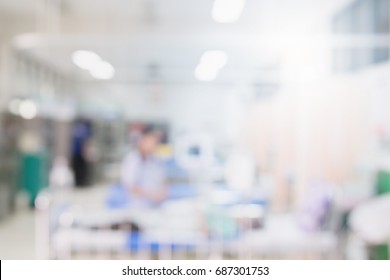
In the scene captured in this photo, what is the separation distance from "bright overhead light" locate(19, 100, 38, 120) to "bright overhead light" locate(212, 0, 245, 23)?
10.1 feet

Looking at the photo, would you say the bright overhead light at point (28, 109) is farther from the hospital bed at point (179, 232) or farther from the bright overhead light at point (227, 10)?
the bright overhead light at point (227, 10)

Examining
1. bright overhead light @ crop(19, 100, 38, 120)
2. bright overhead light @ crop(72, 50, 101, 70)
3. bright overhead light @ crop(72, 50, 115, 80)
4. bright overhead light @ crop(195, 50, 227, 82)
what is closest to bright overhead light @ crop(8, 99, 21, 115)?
bright overhead light @ crop(19, 100, 38, 120)

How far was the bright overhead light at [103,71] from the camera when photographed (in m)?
3.91

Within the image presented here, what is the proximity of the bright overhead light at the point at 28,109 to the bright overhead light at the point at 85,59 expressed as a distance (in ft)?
4.82

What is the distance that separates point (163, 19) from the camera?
3.79m

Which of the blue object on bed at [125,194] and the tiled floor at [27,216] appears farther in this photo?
the tiled floor at [27,216]

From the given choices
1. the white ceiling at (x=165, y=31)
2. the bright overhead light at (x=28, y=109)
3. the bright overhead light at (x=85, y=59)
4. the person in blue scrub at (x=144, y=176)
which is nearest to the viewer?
the white ceiling at (x=165, y=31)

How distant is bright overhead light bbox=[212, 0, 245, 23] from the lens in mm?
2867

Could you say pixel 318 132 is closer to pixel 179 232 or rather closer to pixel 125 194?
pixel 179 232

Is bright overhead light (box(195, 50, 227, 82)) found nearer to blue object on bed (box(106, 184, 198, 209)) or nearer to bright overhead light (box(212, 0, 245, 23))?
bright overhead light (box(212, 0, 245, 23))

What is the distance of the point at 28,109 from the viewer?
17.8 ft

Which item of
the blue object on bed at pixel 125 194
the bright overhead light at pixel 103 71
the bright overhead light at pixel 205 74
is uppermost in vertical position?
the bright overhead light at pixel 103 71

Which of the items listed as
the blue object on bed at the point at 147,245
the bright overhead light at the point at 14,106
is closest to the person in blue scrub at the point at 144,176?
the blue object on bed at the point at 147,245

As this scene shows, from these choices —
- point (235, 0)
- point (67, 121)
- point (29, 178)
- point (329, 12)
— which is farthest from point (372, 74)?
point (29, 178)
